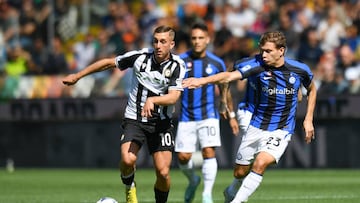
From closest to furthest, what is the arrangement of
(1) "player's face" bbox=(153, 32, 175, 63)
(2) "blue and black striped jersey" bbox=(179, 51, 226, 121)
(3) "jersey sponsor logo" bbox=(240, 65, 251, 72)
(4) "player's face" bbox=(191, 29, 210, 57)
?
(3) "jersey sponsor logo" bbox=(240, 65, 251, 72) < (1) "player's face" bbox=(153, 32, 175, 63) < (4) "player's face" bbox=(191, 29, 210, 57) < (2) "blue and black striped jersey" bbox=(179, 51, 226, 121)

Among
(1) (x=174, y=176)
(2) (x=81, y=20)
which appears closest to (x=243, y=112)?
(1) (x=174, y=176)

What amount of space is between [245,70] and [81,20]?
16.7 m

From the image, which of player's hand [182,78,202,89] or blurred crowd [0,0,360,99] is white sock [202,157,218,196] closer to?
player's hand [182,78,202,89]

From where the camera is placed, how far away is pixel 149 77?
12.0 metres

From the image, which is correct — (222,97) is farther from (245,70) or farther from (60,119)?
(60,119)

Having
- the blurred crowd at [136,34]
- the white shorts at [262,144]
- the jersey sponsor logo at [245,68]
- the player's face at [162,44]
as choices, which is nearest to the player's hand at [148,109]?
the player's face at [162,44]

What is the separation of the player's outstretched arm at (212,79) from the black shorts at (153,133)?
1.33 meters

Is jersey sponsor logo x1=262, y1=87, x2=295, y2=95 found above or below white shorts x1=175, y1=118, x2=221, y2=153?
above

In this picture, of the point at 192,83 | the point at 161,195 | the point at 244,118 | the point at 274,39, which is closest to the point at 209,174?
the point at 244,118

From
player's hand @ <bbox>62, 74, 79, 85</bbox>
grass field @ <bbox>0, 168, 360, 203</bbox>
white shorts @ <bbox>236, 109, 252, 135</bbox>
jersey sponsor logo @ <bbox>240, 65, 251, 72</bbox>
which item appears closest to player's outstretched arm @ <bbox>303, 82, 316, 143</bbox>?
jersey sponsor logo @ <bbox>240, 65, 251, 72</bbox>

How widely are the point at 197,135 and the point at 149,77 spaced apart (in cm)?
303

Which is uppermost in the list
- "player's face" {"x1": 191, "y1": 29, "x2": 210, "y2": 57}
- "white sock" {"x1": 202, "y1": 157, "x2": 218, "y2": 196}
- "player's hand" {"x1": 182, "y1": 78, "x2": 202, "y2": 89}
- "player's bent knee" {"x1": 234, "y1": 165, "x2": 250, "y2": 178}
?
"player's face" {"x1": 191, "y1": 29, "x2": 210, "y2": 57}

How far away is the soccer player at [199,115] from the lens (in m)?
14.5

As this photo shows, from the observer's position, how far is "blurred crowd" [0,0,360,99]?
23.8 meters
